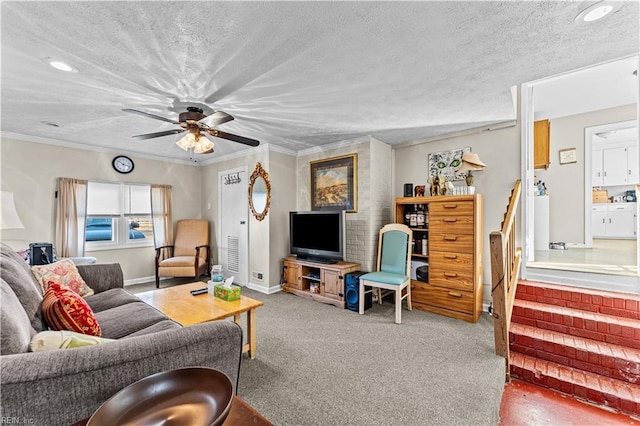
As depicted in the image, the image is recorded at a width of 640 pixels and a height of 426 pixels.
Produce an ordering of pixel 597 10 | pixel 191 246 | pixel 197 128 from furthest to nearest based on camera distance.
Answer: pixel 191 246, pixel 197 128, pixel 597 10

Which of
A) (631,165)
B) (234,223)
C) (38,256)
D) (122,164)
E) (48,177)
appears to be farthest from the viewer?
(631,165)

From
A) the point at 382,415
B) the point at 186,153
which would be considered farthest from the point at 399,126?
the point at 186,153

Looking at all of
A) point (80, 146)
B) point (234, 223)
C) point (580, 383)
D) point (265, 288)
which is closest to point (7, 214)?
point (80, 146)

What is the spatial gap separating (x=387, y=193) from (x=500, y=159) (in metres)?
1.50

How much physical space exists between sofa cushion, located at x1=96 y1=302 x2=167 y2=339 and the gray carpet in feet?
2.66

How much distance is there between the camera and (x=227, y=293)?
8.16 feet

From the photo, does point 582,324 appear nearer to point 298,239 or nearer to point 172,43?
point 298,239

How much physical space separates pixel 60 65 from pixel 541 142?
5.03m

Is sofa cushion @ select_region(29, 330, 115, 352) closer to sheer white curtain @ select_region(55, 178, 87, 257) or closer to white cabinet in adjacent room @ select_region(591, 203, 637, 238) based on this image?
sheer white curtain @ select_region(55, 178, 87, 257)

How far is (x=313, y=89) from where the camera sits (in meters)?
2.43

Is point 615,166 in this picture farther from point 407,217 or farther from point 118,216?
point 118,216

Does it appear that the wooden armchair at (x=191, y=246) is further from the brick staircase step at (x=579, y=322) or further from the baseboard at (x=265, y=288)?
the brick staircase step at (x=579, y=322)

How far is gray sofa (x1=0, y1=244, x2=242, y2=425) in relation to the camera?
875mm

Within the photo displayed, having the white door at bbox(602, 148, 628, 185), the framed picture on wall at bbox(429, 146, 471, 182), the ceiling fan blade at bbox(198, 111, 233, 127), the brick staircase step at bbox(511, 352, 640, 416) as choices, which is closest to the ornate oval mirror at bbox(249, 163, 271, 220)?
the ceiling fan blade at bbox(198, 111, 233, 127)
